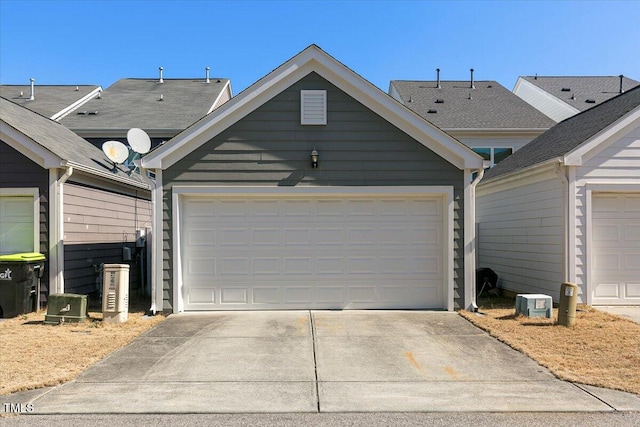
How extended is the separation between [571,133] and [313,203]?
19.9ft

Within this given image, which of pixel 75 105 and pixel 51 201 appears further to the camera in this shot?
pixel 75 105

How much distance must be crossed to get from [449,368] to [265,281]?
4.30m

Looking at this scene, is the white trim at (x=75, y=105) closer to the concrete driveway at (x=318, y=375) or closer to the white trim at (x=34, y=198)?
the white trim at (x=34, y=198)

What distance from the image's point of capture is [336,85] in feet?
30.1

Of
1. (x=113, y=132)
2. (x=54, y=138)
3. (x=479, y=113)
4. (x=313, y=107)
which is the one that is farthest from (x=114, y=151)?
(x=479, y=113)

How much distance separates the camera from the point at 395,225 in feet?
30.7

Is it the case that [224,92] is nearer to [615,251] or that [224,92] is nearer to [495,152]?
[495,152]

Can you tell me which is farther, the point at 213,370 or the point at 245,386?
the point at 213,370

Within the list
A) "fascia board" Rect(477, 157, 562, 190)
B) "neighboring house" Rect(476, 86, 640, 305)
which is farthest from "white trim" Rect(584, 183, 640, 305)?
"fascia board" Rect(477, 157, 562, 190)

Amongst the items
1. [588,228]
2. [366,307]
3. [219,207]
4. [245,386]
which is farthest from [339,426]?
[588,228]

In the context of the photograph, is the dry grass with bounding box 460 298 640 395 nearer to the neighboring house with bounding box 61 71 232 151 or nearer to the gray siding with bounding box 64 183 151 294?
the gray siding with bounding box 64 183 151 294

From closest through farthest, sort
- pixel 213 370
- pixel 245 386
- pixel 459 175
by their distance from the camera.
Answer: pixel 245 386
pixel 213 370
pixel 459 175

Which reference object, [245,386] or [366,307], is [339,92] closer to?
[366,307]

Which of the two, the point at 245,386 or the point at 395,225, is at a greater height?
the point at 395,225
